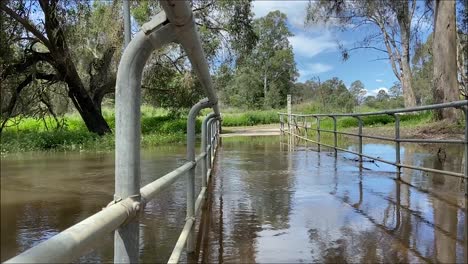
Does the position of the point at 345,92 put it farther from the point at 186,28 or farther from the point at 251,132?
the point at 186,28

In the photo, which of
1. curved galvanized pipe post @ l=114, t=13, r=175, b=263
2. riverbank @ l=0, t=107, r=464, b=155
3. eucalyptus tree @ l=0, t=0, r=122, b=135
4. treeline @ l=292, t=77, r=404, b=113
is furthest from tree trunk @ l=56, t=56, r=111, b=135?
treeline @ l=292, t=77, r=404, b=113

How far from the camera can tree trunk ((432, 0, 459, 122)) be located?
14.3 metres

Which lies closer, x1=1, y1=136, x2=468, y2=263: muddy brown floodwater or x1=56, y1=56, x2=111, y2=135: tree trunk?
x1=1, y1=136, x2=468, y2=263: muddy brown floodwater

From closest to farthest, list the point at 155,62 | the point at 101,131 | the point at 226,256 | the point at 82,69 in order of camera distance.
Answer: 1. the point at 226,256
2. the point at 101,131
3. the point at 155,62
4. the point at 82,69

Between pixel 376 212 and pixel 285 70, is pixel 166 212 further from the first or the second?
pixel 285 70

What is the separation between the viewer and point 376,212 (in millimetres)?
4230

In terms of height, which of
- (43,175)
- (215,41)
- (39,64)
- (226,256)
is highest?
(215,41)

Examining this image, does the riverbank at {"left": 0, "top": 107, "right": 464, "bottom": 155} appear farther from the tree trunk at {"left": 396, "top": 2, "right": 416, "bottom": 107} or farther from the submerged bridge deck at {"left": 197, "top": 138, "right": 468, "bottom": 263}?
the tree trunk at {"left": 396, "top": 2, "right": 416, "bottom": 107}

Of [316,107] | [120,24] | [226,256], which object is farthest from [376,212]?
[316,107]

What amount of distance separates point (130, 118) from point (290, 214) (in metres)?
3.12

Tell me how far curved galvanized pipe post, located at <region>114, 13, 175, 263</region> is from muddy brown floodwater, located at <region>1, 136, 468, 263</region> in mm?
238

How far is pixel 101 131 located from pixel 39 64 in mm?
3465

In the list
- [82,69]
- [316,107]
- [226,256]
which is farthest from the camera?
[316,107]

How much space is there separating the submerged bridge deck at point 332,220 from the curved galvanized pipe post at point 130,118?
183 cm
